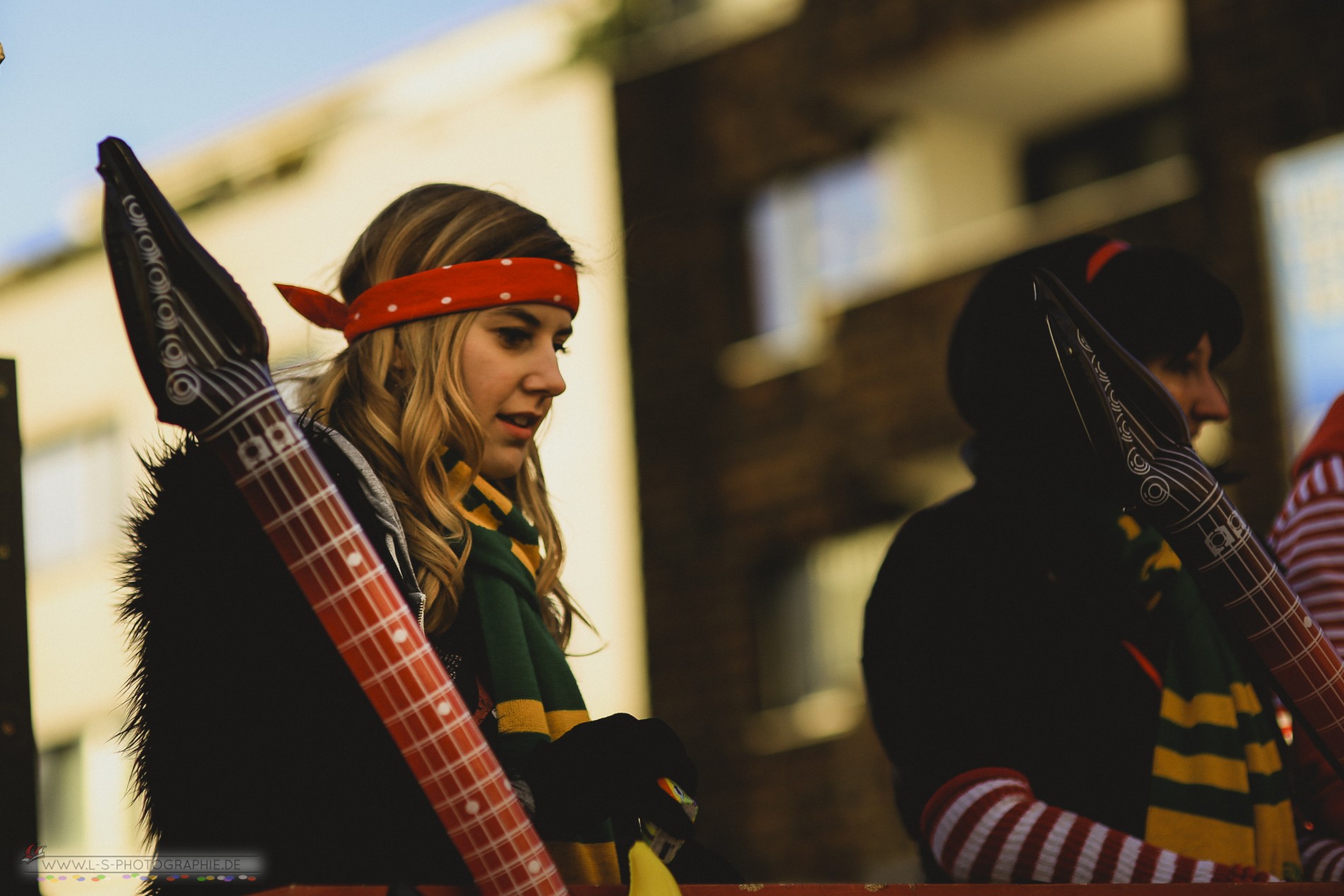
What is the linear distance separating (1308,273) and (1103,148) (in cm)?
309

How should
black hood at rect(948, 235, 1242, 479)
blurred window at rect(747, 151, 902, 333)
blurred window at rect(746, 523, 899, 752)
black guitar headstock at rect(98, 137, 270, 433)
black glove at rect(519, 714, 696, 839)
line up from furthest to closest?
1. blurred window at rect(747, 151, 902, 333)
2. blurred window at rect(746, 523, 899, 752)
3. black hood at rect(948, 235, 1242, 479)
4. black glove at rect(519, 714, 696, 839)
5. black guitar headstock at rect(98, 137, 270, 433)

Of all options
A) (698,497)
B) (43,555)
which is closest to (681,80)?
(698,497)

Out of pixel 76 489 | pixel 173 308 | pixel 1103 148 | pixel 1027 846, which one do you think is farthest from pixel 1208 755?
pixel 76 489

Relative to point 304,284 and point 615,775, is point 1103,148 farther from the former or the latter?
point 615,775

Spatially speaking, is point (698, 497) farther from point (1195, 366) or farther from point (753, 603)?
point (1195, 366)

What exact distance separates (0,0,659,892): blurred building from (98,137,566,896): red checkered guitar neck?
11853 millimetres

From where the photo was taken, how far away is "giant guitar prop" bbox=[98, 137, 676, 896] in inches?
84.7

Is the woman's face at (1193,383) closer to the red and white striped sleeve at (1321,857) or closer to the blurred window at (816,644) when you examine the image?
the red and white striped sleeve at (1321,857)

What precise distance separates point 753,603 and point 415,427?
12.3m

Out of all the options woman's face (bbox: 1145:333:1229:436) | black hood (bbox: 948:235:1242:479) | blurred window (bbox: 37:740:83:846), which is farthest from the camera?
blurred window (bbox: 37:740:83:846)

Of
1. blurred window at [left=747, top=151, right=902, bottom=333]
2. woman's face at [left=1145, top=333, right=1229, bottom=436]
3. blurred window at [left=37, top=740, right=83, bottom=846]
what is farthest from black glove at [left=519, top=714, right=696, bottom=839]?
blurred window at [left=37, top=740, right=83, bottom=846]

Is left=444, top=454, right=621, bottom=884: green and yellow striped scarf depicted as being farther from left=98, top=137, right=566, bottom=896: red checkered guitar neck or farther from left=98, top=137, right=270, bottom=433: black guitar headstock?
left=98, top=137, right=270, bottom=433: black guitar headstock

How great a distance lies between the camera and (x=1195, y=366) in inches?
134

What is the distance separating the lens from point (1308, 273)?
452 inches
